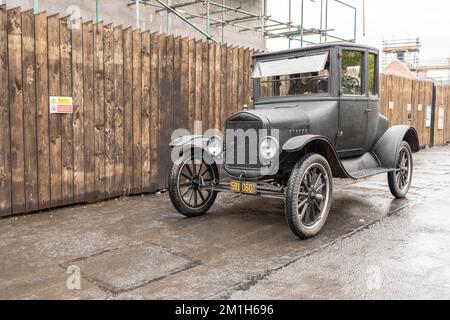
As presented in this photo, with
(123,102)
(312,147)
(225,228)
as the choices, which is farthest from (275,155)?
(123,102)

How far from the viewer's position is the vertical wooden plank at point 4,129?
5.06 meters

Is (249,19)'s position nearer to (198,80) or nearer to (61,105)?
(198,80)

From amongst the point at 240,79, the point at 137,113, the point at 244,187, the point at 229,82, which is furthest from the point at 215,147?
the point at 240,79

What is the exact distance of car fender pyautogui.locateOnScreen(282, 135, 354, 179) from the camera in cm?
450

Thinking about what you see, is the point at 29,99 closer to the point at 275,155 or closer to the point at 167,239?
the point at 167,239

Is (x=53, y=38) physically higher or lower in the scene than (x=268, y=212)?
higher

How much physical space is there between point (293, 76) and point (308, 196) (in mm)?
1930

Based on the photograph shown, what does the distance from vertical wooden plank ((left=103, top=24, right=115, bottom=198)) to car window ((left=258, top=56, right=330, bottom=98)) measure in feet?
7.16

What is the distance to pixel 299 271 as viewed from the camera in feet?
11.8

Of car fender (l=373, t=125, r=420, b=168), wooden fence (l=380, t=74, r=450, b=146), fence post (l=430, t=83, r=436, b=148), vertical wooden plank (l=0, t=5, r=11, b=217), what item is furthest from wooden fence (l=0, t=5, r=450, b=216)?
fence post (l=430, t=83, r=436, b=148)

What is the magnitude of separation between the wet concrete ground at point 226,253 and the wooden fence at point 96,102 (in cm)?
45

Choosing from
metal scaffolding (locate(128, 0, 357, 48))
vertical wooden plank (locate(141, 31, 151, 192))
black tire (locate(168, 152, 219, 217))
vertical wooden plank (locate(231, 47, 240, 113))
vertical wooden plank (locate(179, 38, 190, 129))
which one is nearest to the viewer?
black tire (locate(168, 152, 219, 217))

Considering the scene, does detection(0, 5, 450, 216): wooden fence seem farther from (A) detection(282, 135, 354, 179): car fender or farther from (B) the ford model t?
(A) detection(282, 135, 354, 179): car fender
